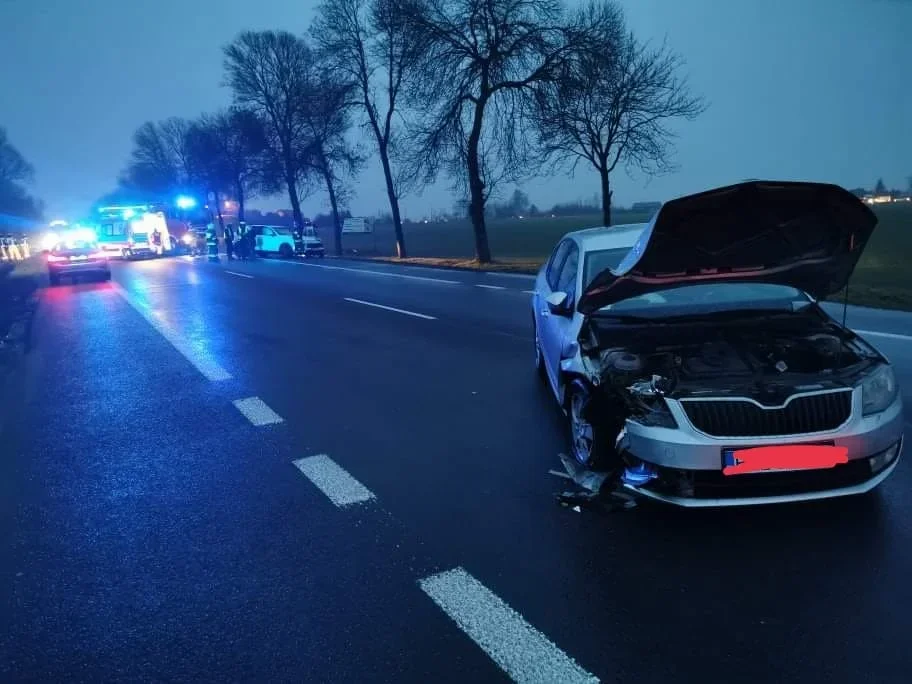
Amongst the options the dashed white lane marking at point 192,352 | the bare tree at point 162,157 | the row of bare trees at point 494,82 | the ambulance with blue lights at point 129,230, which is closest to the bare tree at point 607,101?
the row of bare trees at point 494,82

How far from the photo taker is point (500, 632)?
2793 millimetres

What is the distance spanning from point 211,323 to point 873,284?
14860mm

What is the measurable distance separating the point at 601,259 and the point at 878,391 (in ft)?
7.72

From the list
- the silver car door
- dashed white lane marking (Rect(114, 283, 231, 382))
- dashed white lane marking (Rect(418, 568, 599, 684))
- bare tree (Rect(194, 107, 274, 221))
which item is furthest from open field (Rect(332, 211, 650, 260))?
dashed white lane marking (Rect(418, 568, 599, 684))

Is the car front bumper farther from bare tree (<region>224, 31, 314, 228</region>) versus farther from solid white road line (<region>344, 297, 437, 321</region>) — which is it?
bare tree (<region>224, 31, 314, 228</region>)

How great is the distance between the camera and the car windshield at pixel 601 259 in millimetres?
5293

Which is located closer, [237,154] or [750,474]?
[750,474]

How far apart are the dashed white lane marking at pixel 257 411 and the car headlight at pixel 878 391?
4.54 meters

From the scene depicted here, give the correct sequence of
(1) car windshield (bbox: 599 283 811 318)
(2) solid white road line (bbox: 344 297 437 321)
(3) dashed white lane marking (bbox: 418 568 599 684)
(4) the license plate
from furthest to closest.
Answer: (2) solid white road line (bbox: 344 297 437 321)
(1) car windshield (bbox: 599 283 811 318)
(4) the license plate
(3) dashed white lane marking (bbox: 418 568 599 684)

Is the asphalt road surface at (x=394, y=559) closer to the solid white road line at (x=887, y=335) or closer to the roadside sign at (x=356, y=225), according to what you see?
the solid white road line at (x=887, y=335)

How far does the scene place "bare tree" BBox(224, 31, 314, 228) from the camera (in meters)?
39.7

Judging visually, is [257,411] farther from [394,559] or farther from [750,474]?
[750,474]

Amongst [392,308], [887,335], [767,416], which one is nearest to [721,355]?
[767,416]

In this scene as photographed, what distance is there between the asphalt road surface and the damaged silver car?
0.39 metres
